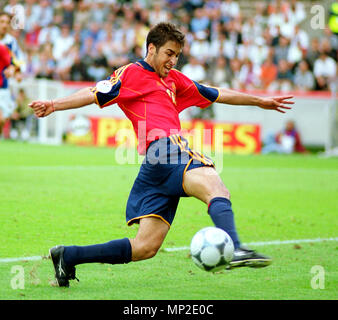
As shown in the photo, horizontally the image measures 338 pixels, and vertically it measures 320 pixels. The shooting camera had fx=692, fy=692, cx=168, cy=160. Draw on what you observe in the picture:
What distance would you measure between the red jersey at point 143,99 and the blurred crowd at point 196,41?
604 inches

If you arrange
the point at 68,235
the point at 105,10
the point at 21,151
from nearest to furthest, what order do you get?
the point at 68,235
the point at 21,151
the point at 105,10

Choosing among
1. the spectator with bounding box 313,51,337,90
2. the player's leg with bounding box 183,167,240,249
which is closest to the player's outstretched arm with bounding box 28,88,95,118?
the player's leg with bounding box 183,167,240,249

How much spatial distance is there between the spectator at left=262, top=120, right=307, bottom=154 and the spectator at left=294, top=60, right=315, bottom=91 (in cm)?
174

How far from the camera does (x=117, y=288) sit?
5.42 m

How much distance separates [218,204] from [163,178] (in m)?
0.57

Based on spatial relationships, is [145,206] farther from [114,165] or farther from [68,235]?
[114,165]

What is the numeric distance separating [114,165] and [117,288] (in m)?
10.0

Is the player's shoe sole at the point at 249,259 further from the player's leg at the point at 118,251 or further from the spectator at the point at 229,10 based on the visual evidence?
the spectator at the point at 229,10

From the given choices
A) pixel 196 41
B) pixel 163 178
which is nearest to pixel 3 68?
pixel 163 178

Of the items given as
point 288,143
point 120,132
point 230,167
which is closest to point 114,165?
point 230,167

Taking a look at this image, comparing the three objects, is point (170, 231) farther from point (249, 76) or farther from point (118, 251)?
point (249, 76)

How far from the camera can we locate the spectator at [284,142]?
65.7 ft

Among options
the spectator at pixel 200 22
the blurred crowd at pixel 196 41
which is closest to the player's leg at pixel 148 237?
the blurred crowd at pixel 196 41

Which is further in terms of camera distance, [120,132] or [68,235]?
[120,132]
